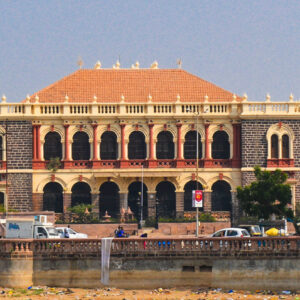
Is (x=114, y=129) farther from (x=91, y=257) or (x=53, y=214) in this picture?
(x=91, y=257)

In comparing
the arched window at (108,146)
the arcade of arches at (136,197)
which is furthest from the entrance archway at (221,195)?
the arched window at (108,146)

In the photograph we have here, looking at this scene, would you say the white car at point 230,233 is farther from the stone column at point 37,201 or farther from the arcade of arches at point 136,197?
the stone column at point 37,201

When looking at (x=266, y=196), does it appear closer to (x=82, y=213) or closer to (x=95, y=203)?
(x=82, y=213)

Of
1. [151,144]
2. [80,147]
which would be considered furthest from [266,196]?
[80,147]

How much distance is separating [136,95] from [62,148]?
276 inches

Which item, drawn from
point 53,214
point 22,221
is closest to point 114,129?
point 53,214

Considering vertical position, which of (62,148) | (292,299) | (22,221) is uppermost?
(62,148)

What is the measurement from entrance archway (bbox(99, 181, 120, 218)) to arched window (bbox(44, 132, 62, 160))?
4.01m

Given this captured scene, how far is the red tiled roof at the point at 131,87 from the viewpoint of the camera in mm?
88812

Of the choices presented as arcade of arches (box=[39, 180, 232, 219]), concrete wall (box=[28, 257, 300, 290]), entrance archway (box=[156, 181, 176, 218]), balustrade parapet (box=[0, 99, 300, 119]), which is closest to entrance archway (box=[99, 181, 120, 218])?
arcade of arches (box=[39, 180, 232, 219])

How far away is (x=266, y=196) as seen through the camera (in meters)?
77.2

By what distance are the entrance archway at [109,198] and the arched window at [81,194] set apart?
0.94 meters

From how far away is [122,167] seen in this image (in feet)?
284

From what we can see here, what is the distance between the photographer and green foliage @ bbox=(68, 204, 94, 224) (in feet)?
273
